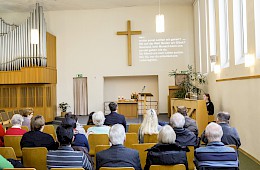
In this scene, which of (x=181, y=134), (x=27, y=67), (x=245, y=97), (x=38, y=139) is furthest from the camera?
(x=27, y=67)

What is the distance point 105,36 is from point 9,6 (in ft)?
13.3

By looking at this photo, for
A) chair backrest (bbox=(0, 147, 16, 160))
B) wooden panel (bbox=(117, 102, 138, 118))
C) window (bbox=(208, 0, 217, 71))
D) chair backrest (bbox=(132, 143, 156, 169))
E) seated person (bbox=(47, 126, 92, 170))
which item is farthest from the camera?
wooden panel (bbox=(117, 102, 138, 118))

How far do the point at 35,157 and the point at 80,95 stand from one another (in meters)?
9.55

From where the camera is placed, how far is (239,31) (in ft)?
21.8

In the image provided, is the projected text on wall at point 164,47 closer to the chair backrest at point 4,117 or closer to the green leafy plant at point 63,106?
the green leafy plant at point 63,106

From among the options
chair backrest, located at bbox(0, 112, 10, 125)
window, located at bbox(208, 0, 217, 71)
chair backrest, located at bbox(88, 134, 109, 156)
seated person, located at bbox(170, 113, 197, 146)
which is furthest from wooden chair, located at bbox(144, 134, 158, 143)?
chair backrest, located at bbox(0, 112, 10, 125)

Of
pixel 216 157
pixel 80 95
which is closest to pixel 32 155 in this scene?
pixel 216 157

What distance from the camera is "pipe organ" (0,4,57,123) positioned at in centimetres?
1131

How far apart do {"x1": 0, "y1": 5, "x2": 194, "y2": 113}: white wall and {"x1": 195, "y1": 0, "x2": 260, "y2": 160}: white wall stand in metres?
4.98

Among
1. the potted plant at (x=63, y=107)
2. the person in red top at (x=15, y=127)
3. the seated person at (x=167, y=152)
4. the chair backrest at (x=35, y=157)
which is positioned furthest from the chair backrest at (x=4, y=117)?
the seated person at (x=167, y=152)

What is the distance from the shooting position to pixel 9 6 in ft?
39.8

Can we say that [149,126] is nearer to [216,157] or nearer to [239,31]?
[216,157]

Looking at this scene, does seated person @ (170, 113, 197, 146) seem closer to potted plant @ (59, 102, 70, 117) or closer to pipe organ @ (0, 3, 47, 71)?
pipe organ @ (0, 3, 47, 71)

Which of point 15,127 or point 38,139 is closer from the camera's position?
point 38,139
